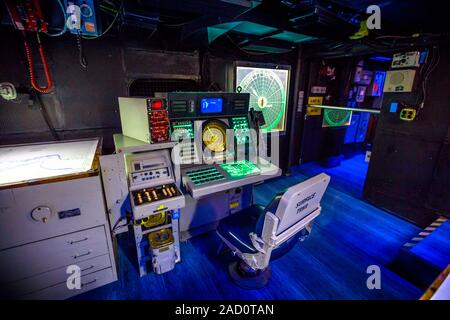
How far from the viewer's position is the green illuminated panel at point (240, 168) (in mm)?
2027

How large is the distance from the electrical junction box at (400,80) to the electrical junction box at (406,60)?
71 mm

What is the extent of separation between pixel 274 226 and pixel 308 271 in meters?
1.16

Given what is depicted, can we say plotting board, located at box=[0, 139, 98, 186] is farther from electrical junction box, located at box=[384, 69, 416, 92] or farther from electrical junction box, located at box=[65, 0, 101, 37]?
electrical junction box, located at box=[384, 69, 416, 92]

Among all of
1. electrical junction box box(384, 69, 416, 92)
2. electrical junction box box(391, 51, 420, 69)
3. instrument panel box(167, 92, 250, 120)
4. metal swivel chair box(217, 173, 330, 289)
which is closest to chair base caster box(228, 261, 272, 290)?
metal swivel chair box(217, 173, 330, 289)

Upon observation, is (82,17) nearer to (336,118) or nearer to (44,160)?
(44,160)

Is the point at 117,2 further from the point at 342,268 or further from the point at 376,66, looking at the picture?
the point at 376,66

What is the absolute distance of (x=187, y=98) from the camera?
78.9 inches

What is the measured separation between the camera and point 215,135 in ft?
7.45

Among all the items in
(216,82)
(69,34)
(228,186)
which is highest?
(69,34)

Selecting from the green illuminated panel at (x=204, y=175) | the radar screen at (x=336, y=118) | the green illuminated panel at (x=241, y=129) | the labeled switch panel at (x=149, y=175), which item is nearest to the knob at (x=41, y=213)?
the labeled switch panel at (x=149, y=175)

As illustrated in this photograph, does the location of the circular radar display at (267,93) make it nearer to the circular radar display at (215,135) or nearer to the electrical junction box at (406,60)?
the circular radar display at (215,135)

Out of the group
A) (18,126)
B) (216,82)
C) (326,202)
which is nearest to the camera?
(18,126)

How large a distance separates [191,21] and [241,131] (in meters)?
1.26

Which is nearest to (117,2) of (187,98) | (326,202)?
(187,98)
